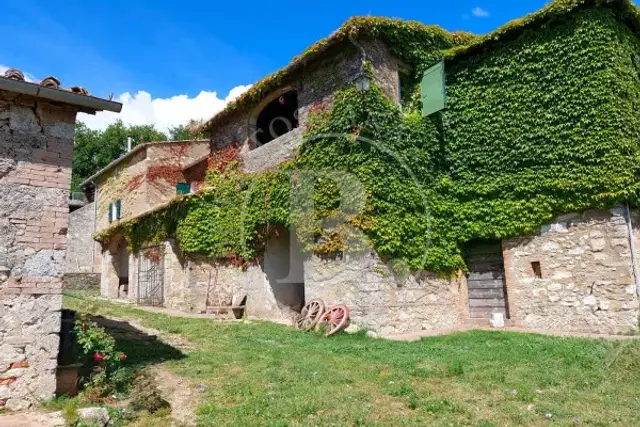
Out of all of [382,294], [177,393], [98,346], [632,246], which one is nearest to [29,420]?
[98,346]

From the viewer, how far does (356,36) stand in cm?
1052

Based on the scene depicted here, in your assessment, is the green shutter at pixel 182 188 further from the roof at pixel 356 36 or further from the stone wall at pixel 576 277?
the stone wall at pixel 576 277

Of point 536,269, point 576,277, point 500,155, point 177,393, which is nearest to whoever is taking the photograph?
point 177,393

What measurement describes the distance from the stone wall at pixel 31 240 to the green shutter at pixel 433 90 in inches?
313

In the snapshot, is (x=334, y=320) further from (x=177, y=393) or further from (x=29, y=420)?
(x=29, y=420)

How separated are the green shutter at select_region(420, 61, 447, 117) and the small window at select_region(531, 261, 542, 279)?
4.17 meters

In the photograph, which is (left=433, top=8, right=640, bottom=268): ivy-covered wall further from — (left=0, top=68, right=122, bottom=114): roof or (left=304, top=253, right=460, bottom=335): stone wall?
(left=0, top=68, right=122, bottom=114): roof

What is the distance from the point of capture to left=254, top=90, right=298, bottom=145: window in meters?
14.5

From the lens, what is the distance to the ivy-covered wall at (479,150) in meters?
9.69

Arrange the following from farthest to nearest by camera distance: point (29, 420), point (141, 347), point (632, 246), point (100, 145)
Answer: point (100, 145), point (632, 246), point (141, 347), point (29, 420)

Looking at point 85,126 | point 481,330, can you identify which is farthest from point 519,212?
point 85,126

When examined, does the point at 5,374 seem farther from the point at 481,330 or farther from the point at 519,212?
the point at 519,212

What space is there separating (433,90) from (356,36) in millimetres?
2270

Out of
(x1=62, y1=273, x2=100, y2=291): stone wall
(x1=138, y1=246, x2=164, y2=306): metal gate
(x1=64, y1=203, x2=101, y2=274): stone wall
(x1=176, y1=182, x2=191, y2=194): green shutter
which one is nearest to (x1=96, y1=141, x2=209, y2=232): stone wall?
(x1=176, y1=182, x2=191, y2=194): green shutter
